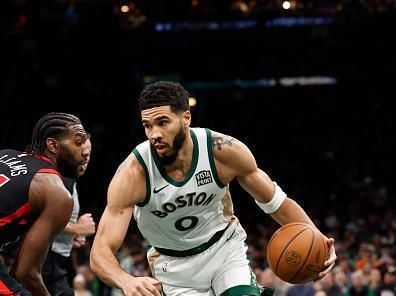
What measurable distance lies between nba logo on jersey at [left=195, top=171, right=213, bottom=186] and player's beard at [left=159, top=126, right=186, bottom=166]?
186mm

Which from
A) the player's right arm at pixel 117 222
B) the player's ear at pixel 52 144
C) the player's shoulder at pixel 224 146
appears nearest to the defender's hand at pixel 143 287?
the player's right arm at pixel 117 222

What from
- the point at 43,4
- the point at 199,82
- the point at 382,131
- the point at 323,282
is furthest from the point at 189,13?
the point at 323,282

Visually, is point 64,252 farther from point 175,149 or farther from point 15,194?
point 15,194

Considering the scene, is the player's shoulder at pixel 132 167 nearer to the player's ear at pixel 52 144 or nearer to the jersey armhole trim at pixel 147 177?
the jersey armhole trim at pixel 147 177

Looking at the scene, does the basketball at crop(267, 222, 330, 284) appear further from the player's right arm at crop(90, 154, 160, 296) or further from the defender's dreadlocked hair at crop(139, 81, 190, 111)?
the defender's dreadlocked hair at crop(139, 81, 190, 111)

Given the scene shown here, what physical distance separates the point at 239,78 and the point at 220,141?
624 inches

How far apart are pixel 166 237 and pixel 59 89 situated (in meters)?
16.0

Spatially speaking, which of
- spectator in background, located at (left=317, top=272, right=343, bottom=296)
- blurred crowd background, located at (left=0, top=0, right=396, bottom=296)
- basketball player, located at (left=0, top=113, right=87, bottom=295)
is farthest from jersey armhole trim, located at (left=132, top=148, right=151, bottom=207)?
blurred crowd background, located at (left=0, top=0, right=396, bottom=296)

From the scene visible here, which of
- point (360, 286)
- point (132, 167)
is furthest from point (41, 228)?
point (360, 286)

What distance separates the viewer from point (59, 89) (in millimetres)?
20656

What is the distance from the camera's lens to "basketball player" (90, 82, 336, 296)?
4.83m

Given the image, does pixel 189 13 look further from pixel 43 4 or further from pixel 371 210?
pixel 371 210

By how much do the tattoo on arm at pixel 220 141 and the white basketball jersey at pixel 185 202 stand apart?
0.03 m

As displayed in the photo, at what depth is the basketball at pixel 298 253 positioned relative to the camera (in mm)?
5035
